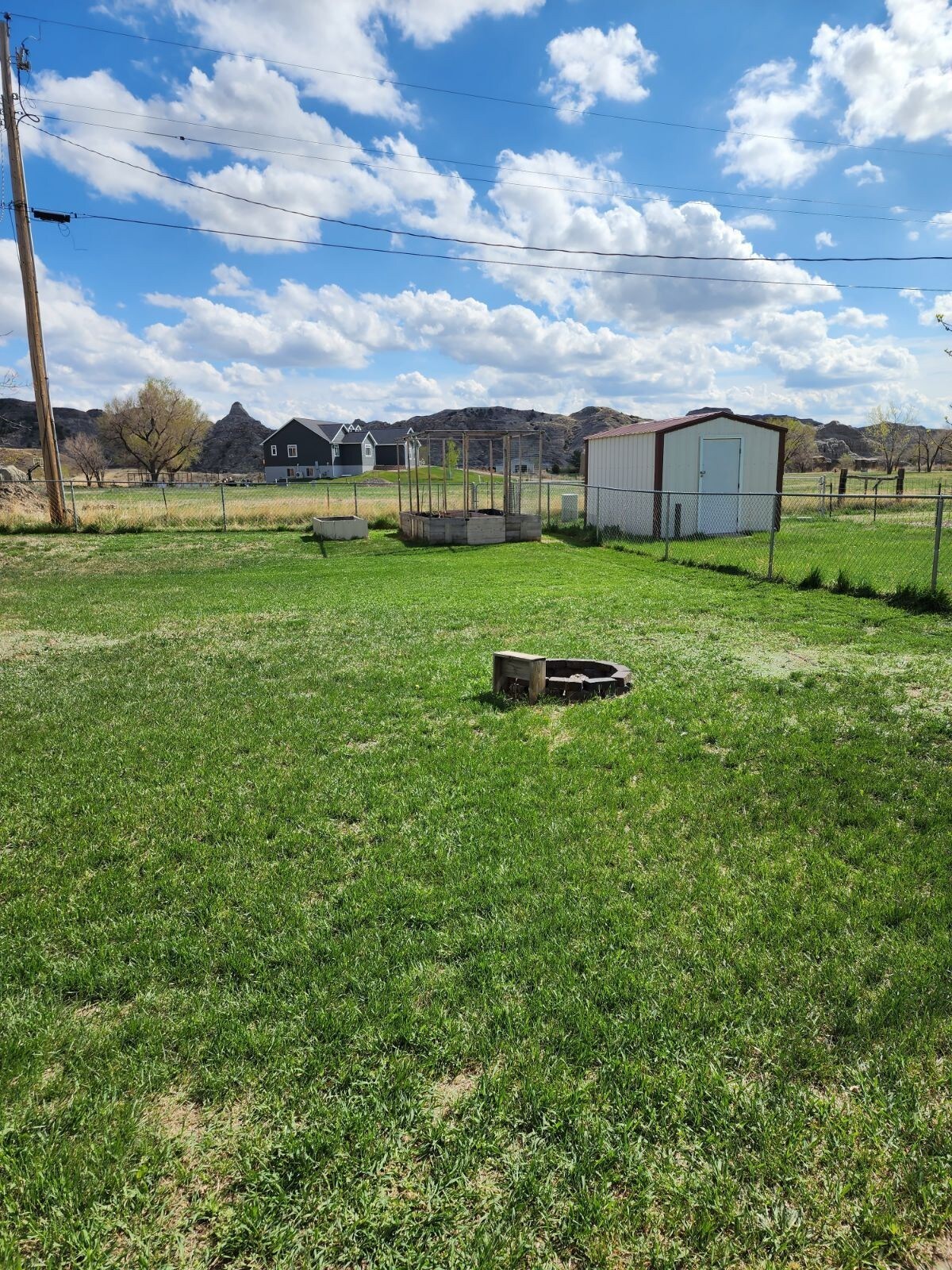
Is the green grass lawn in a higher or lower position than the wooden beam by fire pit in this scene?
lower

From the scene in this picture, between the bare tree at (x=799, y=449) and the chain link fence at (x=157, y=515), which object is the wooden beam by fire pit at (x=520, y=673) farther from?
the bare tree at (x=799, y=449)

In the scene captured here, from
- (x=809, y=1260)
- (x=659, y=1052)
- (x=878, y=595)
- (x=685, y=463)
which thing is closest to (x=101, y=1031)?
(x=659, y=1052)

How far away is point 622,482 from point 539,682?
49.3 feet

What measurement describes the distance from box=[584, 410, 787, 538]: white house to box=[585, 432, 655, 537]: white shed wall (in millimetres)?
34

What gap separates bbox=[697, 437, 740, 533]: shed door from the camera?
18.1m

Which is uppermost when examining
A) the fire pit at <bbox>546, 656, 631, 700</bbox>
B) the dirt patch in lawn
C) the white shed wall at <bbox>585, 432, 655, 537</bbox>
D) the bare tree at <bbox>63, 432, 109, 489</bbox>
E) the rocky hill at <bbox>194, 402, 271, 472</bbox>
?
the rocky hill at <bbox>194, 402, 271, 472</bbox>

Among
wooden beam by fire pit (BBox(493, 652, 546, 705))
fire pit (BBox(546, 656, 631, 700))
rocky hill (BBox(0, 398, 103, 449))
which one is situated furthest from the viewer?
rocky hill (BBox(0, 398, 103, 449))

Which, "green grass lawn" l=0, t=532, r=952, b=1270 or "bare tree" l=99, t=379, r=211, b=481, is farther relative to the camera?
"bare tree" l=99, t=379, r=211, b=481

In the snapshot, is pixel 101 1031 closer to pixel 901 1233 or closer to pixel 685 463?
pixel 901 1233

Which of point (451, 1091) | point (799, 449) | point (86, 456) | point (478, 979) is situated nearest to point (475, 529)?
point (478, 979)

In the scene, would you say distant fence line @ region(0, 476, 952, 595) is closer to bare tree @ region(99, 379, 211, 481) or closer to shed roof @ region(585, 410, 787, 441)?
shed roof @ region(585, 410, 787, 441)

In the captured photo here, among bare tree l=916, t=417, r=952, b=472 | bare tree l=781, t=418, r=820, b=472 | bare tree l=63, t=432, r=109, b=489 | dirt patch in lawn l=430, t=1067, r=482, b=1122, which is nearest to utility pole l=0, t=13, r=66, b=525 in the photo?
dirt patch in lawn l=430, t=1067, r=482, b=1122

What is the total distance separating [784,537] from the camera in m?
17.4

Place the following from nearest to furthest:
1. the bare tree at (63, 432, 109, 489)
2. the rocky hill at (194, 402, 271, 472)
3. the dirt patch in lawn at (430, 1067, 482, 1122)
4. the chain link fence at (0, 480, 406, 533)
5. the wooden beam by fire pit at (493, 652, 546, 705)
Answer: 1. the dirt patch in lawn at (430, 1067, 482, 1122)
2. the wooden beam by fire pit at (493, 652, 546, 705)
3. the chain link fence at (0, 480, 406, 533)
4. the bare tree at (63, 432, 109, 489)
5. the rocky hill at (194, 402, 271, 472)
